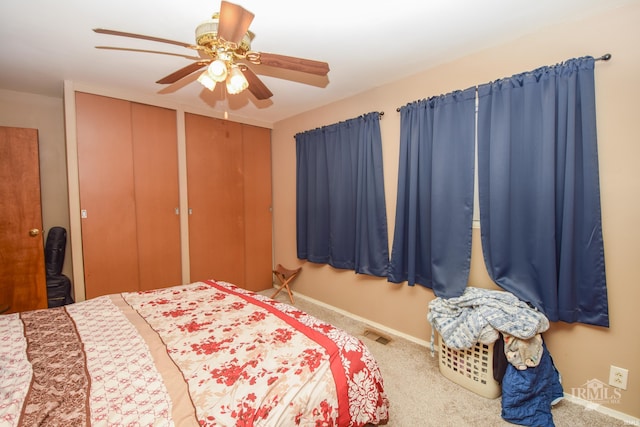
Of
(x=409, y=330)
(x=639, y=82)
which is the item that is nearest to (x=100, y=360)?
(x=409, y=330)

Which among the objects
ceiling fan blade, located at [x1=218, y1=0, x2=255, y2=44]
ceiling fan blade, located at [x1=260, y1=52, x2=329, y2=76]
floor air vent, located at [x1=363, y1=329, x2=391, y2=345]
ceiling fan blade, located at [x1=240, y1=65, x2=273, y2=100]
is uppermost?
ceiling fan blade, located at [x1=240, y1=65, x2=273, y2=100]

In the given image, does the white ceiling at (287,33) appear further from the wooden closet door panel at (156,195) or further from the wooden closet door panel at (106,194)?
the wooden closet door panel at (156,195)

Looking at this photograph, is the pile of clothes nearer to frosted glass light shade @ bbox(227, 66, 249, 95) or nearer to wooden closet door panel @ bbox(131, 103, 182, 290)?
frosted glass light shade @ bbox(227, 66, 249, 95)

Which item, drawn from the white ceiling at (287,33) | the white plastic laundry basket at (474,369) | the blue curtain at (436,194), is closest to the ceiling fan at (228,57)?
the white ceiling at (287,33)

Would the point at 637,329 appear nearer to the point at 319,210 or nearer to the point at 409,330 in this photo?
the point at 409,330

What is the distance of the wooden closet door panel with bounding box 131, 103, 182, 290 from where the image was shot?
306cm

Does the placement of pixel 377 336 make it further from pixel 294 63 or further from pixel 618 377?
pixel 294 63

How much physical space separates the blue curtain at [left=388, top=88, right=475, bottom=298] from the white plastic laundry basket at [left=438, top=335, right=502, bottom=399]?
0.44 meters

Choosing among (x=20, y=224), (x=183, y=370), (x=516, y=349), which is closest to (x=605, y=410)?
(x=516, y=349)

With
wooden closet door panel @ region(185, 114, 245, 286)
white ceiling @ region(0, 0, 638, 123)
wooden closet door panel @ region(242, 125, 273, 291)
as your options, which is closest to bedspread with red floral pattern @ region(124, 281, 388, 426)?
wooden closet door panel @ region(185, 114, 245, 286)

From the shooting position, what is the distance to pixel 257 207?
13.2ft

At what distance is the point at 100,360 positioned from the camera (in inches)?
50.8

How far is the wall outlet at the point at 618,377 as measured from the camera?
169 cm

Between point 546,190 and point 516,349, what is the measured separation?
1.02 metres
